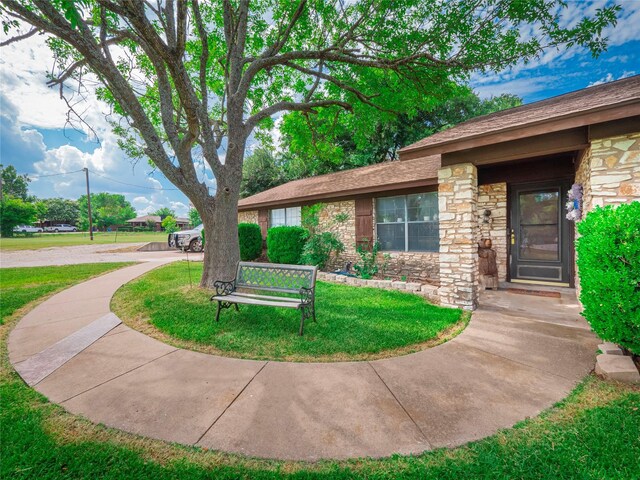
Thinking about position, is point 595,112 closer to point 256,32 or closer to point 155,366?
point 155,366

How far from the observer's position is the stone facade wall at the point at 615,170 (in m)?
3.68

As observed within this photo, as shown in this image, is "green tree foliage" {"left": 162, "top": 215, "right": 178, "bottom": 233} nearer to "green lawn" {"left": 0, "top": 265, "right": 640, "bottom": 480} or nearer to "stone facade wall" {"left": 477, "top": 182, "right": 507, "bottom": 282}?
"stone facade wall" {"left": 477, "top": 182, "right": 507, "bottom": 282}

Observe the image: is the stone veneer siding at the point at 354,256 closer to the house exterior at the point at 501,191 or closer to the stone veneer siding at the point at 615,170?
the house exterior at the point at 501,191

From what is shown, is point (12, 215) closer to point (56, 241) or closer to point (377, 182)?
point (56, 241)

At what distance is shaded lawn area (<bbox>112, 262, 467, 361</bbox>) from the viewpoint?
3529mm

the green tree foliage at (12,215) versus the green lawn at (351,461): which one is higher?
the green tree foliage at (12,215)

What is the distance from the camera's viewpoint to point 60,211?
69.2 meters

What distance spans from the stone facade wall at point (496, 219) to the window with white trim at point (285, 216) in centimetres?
672

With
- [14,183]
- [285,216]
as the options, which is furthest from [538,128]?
[14,183]

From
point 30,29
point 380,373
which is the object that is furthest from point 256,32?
point 380,373

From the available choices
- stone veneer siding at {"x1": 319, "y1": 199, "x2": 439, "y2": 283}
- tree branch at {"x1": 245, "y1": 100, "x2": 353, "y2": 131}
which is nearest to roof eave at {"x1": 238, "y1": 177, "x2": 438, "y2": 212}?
stone veneer siding at {"x1": 319, "y1": 199, "x2": 439, "y2": 283}

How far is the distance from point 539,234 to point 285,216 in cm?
901

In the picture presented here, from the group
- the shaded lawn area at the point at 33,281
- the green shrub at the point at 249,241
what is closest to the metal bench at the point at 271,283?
the shaded lawn area at the point at 33,281

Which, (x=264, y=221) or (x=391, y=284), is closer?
(x=391, y=284)
